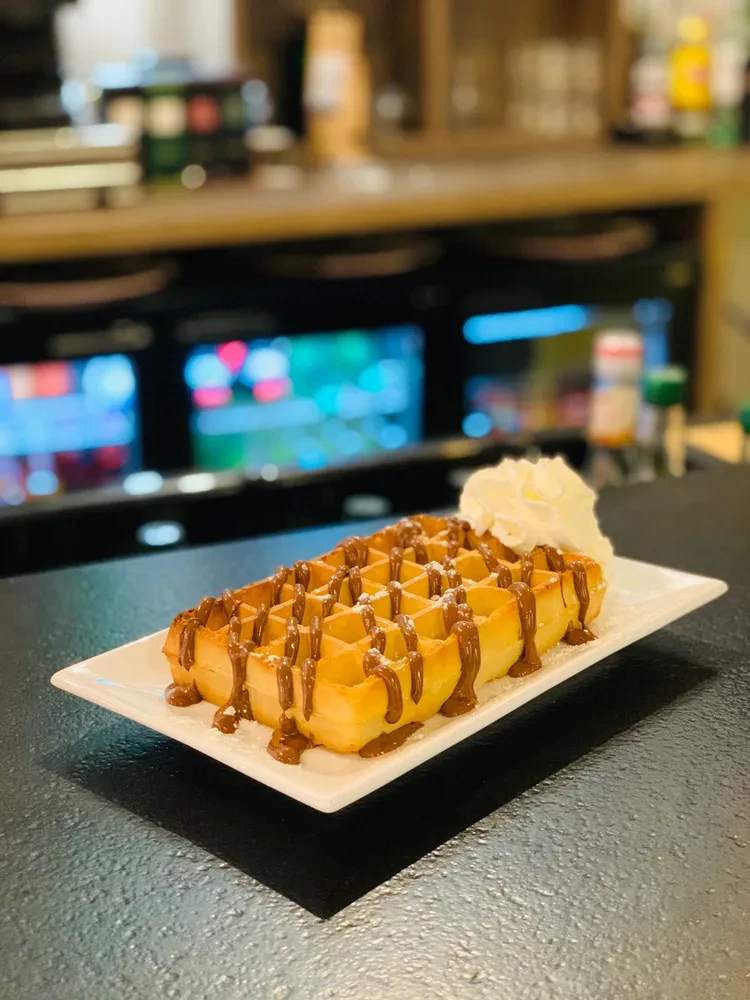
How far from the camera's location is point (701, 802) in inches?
30.6

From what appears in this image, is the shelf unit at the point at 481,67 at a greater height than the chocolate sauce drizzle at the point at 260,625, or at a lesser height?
greater

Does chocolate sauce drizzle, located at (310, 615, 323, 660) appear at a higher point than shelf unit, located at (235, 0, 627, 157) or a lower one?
lower

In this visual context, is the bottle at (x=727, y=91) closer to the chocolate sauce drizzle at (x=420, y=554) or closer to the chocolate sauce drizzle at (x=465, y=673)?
the chocolate sauce drizzle at (x=420, y=554)

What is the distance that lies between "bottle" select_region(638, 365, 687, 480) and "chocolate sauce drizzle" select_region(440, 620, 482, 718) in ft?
2.64

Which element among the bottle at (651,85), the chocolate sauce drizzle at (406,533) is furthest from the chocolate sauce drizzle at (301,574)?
the bottle at (651,85)

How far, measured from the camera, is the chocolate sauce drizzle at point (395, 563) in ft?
3.20

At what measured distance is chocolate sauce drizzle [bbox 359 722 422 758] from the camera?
2.52 ft

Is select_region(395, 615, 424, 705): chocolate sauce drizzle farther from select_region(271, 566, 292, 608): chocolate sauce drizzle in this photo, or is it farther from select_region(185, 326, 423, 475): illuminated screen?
select_region(185, 326, 423, 475): illuminated screen

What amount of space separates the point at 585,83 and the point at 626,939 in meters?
3.87

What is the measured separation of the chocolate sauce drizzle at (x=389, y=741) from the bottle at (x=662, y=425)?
864 millimetres

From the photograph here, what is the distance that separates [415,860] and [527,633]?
210mm

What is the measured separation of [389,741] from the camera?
78 centimetres

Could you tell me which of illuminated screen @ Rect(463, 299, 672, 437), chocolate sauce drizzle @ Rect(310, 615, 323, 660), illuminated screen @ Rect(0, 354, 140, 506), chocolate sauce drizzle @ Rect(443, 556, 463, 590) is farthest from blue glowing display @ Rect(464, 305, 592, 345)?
chocolate sauce drizzle @ Rect(310, 615, 323, 660)

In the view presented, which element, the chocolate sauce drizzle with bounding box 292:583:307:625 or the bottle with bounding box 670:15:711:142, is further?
the bottle with bounding box 670:15:711:142
